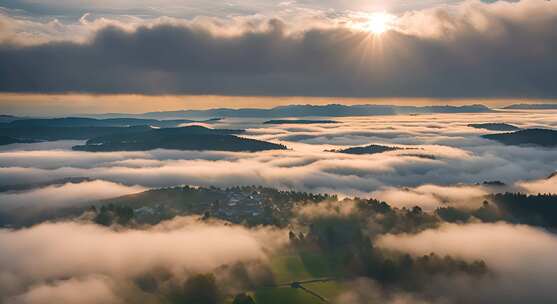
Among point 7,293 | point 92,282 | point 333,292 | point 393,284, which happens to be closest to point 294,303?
point 333,292

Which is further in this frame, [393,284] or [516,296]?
[393,284]

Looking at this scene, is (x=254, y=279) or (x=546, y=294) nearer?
(x=546, y=294)

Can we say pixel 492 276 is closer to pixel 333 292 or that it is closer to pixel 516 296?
pixel 516 296

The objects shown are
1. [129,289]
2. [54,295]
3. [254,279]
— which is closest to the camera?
[54,295]

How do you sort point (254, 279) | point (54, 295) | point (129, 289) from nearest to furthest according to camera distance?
point (54, 295) < point (129, 289) < point (254, 279)

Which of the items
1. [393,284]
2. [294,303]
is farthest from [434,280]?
[294,303]

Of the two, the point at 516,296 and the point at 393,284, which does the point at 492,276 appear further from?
the point at 393,284

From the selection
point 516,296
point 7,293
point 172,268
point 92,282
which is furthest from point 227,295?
point 516,296
